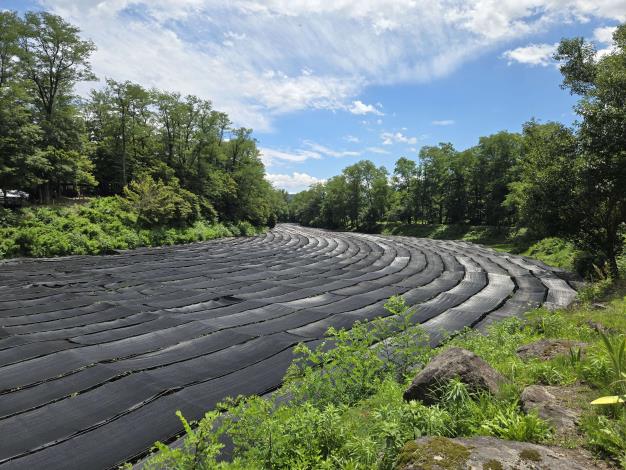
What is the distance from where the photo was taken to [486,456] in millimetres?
2697

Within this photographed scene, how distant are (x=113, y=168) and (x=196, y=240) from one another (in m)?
16.4

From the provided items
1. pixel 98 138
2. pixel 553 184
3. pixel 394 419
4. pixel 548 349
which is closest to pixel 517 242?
pixel 553 184

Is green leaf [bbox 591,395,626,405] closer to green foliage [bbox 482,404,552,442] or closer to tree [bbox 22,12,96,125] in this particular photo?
green foliage [bbox 482,404,552,442]

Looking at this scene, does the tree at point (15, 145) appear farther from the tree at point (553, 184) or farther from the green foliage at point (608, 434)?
the tree at point (553, 184)

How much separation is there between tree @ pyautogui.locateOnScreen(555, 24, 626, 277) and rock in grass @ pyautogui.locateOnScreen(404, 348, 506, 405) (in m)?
11.8

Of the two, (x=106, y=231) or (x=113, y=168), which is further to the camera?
(x=113, y=168)

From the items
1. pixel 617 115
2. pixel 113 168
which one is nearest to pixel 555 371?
pixel 617 115

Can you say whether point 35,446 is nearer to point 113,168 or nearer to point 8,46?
point 8,46

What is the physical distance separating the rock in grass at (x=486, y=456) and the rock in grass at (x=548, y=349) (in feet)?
8.10

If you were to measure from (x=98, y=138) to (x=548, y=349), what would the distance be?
49276mm

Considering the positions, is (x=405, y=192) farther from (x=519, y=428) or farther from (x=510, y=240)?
(x=519, y=428)

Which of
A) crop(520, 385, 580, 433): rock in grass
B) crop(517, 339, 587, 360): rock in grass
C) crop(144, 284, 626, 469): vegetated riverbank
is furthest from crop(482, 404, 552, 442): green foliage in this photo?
crop(517, 339, 587, 360): rock in grass

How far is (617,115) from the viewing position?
11062 mm

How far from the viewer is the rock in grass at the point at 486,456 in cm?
257
